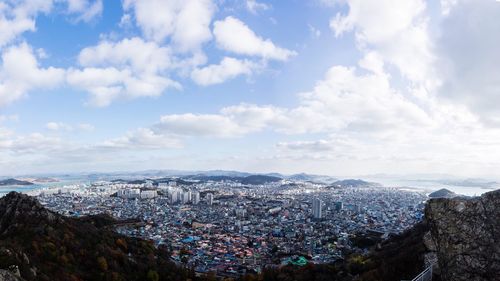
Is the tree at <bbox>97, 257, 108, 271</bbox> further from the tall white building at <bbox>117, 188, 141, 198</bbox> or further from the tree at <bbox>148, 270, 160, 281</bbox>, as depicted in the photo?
the tall white building at <bbox>117, 188, 141, 198</bbox>

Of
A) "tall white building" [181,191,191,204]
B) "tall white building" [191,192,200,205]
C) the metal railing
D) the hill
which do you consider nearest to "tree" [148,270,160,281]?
the hill

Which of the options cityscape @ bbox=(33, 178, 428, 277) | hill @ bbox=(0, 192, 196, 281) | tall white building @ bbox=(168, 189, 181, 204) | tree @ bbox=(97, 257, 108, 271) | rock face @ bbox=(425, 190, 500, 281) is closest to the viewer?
rock face @ bbox=(425, 190, 500, 281)

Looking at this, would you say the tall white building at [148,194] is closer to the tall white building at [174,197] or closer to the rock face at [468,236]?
the tall white building at [174,197]

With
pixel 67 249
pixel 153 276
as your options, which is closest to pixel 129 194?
pixel 67 249

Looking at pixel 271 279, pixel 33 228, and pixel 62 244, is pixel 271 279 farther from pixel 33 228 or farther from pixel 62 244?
pixel 33 228

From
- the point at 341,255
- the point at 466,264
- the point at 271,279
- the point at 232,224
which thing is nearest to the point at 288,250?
the point at 341,255

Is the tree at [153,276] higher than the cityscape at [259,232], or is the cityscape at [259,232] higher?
the tree at [153,276]

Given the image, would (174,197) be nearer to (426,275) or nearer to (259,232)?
(259,232)

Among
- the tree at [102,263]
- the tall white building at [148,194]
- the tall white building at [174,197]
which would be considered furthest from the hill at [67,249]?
the tall white building at [148,194]
